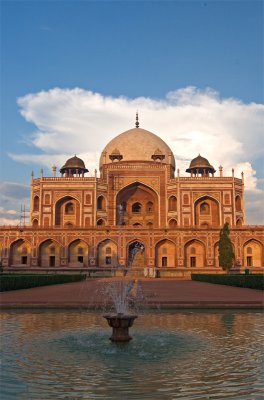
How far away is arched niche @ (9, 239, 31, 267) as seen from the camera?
3781 cm

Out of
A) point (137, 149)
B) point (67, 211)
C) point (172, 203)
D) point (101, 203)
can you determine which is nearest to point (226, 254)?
point (172, 203)

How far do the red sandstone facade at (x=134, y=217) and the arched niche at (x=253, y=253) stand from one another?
0.09 meters

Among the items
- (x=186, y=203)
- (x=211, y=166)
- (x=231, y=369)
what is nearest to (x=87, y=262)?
(x=186, y=203)

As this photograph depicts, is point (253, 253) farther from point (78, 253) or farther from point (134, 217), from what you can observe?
point (78, 253)

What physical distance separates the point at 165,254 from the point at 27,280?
66.5ft

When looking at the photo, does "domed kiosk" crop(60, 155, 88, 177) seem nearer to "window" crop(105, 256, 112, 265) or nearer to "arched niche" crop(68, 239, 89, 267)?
"arched niche" crop(68, 239, 89, 267)

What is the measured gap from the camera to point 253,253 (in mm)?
37469

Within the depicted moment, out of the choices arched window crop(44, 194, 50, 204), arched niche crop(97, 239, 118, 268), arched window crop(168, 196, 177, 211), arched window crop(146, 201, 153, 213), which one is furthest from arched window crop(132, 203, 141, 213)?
arched window crop(44, 194, 50, 204)

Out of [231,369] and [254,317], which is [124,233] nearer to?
A: [254,317]

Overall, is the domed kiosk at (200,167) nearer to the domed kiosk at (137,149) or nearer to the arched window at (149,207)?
the domed kiosk at (137,149)

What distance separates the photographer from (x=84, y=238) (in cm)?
3731

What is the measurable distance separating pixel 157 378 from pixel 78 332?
146 inches

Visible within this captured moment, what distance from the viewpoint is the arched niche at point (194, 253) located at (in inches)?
1479

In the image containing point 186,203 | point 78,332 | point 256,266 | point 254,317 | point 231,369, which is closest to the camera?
point 231,369
